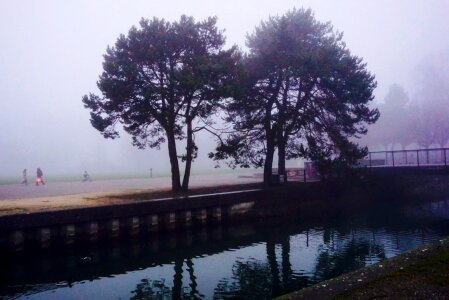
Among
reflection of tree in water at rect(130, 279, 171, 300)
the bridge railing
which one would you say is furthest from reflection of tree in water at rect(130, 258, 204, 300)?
the bridge railing

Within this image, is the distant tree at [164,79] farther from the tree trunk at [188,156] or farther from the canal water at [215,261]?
the canal water at [215,261]

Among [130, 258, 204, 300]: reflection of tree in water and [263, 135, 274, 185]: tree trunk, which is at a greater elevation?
[263, 135, 274, 185]: tree trunk

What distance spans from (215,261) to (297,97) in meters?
21.9

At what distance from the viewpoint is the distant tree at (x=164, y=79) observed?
2925 centimetres

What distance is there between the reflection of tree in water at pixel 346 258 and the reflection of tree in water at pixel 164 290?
5.29 meters

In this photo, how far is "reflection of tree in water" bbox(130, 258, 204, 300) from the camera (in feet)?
46.9

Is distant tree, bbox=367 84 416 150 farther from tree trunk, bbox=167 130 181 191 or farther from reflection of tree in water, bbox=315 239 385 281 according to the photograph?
reflection of tree in water, bbox=315 239 385 281

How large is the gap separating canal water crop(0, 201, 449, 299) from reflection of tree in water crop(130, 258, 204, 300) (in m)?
0.04

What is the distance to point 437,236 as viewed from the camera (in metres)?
23.9

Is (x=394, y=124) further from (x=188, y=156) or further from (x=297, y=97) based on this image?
(x=188, y=156)

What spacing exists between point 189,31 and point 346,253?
21.1m

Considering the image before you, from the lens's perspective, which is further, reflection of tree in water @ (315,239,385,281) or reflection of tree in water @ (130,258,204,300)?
reflection of tree in water @ (315,239,385,281)

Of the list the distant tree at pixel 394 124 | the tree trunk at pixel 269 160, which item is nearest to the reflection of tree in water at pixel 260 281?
the tree trunk at pixel 269 160

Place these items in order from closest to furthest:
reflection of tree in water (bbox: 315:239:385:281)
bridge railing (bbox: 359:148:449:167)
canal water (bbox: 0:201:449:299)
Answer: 1. canal water (bbox: 0:201:449:299)
2. reflection of tree in water (bbox: 315:239:385:281)
3. bridge railing (bbox: 359:148:449:167)
